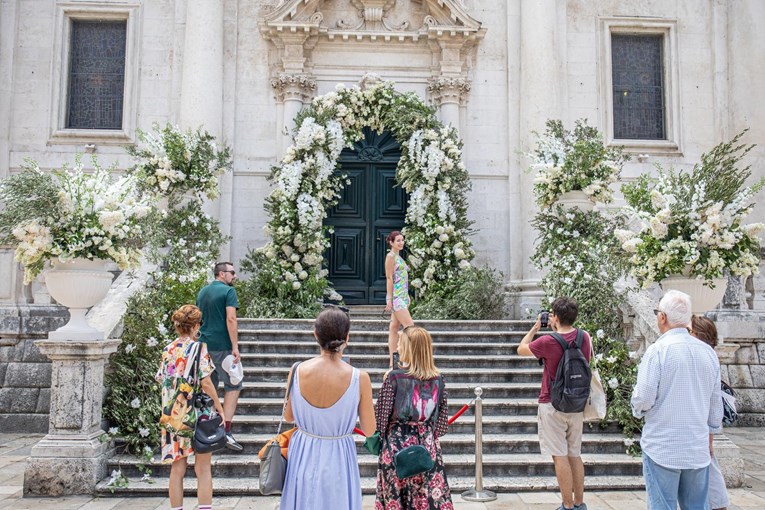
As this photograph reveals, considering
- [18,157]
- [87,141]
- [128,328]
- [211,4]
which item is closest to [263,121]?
[211,4]

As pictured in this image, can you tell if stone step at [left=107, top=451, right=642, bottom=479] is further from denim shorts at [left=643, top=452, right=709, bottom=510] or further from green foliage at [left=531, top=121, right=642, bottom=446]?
denim shorts at [left=643, top=452, right=709, bottom=510]

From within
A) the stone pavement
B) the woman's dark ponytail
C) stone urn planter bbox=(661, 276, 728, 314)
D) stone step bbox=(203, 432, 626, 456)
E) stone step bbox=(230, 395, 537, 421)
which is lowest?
the stone pavement

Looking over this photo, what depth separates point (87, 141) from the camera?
12.8 meters

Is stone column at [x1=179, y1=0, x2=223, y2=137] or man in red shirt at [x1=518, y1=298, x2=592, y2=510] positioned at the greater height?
stone column at [x1=179, y1=0, x2=223, y2=137]

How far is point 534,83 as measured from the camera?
12828mm

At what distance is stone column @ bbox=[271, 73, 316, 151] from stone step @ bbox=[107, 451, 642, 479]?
726cm

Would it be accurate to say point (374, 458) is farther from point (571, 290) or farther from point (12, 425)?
point (12, 425)

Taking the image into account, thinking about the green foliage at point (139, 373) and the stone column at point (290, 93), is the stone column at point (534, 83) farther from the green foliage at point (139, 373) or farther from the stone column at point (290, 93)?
the green foliage at point (139, 373)

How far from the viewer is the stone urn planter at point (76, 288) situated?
22.0 feet

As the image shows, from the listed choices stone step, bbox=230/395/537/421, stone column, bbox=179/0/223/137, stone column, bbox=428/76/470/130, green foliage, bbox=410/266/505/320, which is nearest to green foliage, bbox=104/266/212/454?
stone step, bbox=230/395/537/421

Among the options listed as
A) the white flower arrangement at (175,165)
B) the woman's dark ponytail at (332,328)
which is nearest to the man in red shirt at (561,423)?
the woman's dark ponytail at (332,328)

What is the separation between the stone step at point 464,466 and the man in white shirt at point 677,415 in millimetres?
3025

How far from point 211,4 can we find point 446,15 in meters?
4.35

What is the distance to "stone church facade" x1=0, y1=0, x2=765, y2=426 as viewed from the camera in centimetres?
1275
